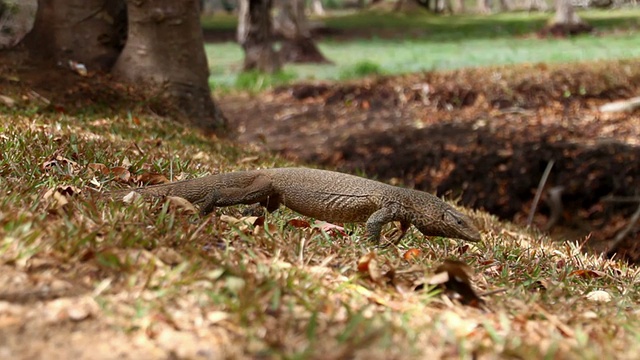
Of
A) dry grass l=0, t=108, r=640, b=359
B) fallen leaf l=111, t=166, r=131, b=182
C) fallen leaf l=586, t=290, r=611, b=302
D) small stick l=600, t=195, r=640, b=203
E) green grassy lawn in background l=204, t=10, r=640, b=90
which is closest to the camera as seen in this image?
dry grass l=0, t=108, r=640, b=359

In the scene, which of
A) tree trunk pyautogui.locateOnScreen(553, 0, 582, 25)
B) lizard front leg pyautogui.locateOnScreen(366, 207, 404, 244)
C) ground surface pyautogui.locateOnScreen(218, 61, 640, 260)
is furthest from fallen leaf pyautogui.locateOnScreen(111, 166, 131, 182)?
tree trunk pyautogui.locateOnScreen(553, 0, 582, 25)

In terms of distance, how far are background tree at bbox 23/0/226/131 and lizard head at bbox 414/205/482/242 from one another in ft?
12.2

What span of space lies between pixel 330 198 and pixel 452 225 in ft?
1.97

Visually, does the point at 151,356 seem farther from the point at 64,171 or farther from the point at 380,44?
the point at 380,44

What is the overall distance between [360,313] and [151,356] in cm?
63

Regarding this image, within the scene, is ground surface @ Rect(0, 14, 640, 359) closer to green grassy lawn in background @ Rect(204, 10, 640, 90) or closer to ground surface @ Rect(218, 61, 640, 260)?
ground surface @ Rect(218, 61, 640, 260)

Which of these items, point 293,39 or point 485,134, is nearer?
point 485,134

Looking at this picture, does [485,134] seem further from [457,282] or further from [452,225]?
[457,282]

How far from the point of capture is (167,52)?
21.3 feet

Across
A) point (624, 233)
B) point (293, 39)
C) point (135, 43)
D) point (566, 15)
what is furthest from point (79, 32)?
point (566, 15)

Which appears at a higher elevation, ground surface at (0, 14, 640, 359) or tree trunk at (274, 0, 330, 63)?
ground surface at (0, 14, 640, 359)

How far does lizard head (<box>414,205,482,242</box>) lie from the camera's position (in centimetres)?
333

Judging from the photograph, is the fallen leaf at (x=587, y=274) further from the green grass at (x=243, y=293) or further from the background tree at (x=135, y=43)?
the background tree at (x=135, y=43)

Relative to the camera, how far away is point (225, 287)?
7.29ft
